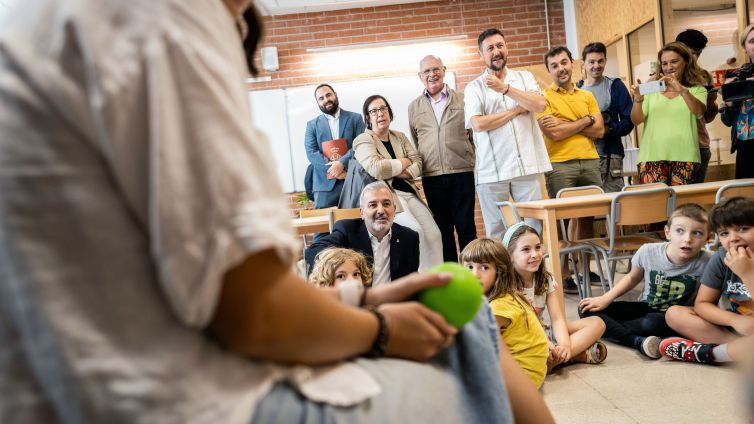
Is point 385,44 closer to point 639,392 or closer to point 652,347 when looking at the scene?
point 652,347

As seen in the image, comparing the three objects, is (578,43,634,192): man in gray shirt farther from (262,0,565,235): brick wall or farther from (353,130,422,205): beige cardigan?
(262,0,565,235): brick wall

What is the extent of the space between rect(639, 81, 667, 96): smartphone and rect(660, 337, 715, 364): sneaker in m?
2.08

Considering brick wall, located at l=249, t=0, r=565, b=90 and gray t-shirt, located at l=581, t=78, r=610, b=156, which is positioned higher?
brick wall, located at l=249, t=0, r=565, b=90

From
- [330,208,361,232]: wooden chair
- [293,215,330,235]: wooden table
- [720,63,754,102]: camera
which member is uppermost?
[720,63,754,102]: camera

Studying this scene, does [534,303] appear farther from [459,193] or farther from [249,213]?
[249,213]

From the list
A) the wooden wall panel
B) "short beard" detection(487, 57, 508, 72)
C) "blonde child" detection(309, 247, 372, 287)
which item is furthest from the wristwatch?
the wooden wall panel

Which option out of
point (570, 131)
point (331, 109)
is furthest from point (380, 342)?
point (331, 109)

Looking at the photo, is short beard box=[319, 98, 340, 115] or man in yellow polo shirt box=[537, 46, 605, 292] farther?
short beard box=[319, 98, 340, 115]

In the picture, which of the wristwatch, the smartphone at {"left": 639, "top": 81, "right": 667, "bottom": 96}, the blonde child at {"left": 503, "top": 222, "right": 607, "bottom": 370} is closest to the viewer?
the wristwatch

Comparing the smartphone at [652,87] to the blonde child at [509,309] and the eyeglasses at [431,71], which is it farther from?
the blonde child at [509,309]

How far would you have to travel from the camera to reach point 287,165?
714 centimetres

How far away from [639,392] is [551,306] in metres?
0.59

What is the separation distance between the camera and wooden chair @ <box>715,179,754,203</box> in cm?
325

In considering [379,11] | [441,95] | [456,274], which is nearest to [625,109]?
[441,95]
